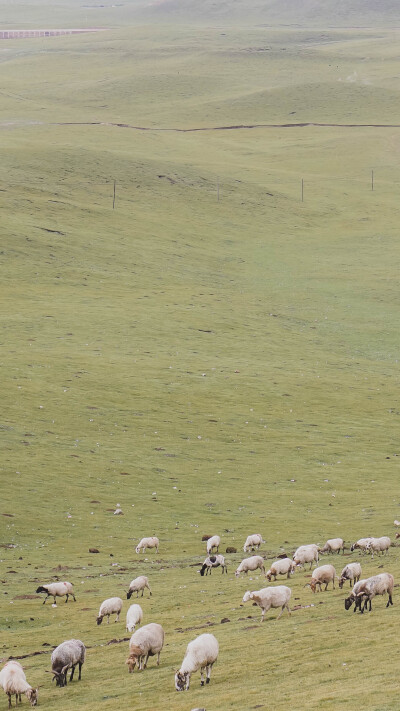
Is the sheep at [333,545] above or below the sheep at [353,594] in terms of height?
below

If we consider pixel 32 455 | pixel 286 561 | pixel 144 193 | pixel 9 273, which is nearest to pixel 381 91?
pixel 144 193

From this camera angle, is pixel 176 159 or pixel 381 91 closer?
pixel 176 159

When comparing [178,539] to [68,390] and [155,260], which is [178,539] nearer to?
[68,390]

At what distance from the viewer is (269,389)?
5759 cm

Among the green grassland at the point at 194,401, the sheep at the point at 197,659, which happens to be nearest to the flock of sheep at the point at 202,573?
the sheep at the point at 197,659

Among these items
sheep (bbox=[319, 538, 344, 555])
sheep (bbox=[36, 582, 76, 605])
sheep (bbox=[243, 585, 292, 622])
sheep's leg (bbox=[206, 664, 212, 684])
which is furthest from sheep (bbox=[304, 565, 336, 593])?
sheep (bbox=[36, 582, 76, 605])

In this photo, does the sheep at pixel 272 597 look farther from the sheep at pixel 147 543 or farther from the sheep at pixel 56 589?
the sheep at pixel 147 543

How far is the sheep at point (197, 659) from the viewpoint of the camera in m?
17.5

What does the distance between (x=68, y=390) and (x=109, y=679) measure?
34.5m

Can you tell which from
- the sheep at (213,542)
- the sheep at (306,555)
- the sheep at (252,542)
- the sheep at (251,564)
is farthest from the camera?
the sheep at (213,542)

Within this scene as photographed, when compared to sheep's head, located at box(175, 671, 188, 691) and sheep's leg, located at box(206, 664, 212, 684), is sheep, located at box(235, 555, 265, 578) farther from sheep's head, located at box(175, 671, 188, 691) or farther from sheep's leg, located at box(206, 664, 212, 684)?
sheep's head, located at box(175, 671, 188, 691)

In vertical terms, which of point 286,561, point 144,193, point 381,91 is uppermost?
point 381,91

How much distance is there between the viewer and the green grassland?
20.3 meters

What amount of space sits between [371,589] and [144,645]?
211 inches
